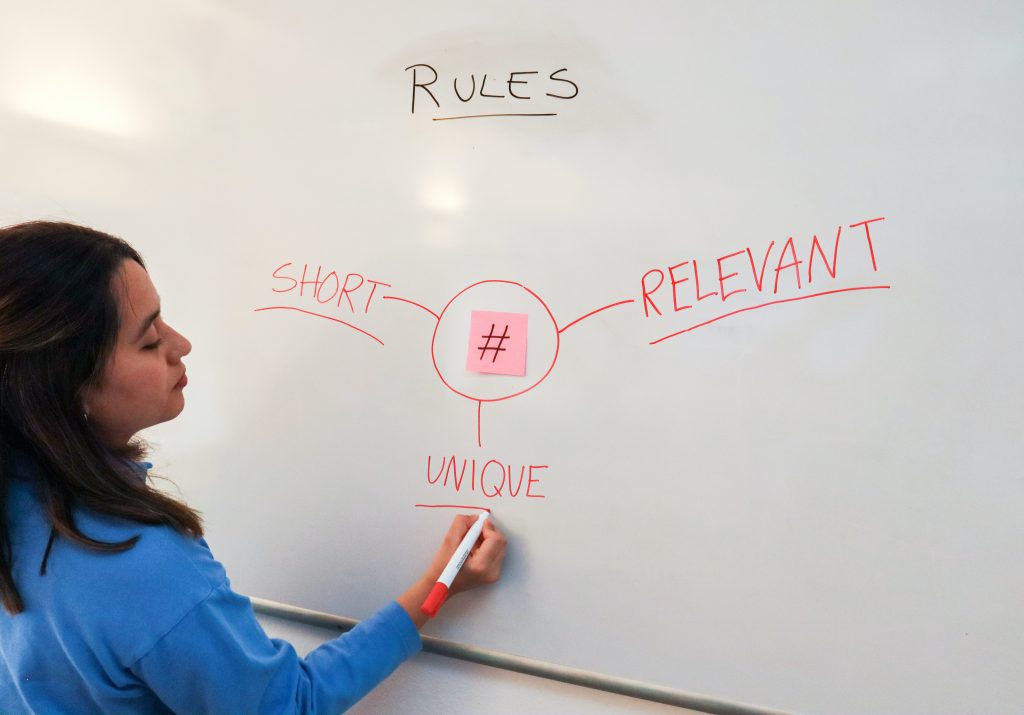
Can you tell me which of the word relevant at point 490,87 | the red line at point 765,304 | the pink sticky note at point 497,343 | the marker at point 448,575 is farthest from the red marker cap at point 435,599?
the word relevant at point 490,87

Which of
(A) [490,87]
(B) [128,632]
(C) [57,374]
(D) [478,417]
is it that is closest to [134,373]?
(C) [57,374]

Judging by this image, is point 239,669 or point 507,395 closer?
point 239,669

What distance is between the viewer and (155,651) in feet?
1.98

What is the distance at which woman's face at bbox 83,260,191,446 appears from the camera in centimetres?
68

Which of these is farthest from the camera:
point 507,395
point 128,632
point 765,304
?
point 507,395

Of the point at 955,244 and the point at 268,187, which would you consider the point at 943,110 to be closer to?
the point at 955,244

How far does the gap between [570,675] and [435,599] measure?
0.59 feet

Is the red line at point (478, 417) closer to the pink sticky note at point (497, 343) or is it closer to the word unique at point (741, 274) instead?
the pink sticky note at point (497, 343)

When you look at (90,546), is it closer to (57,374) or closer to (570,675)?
(57,374)

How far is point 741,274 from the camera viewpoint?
0.74m

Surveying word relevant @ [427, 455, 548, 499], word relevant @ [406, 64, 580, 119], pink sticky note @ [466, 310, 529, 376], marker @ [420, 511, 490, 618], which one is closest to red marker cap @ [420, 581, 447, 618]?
marker @ [420, 511, 490, 618]

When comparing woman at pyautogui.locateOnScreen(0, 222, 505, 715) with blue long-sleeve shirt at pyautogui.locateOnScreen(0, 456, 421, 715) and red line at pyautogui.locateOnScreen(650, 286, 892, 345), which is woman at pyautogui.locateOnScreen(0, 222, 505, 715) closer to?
blue long-sleeve shirt at pyautogui.locateOnScreen(0, 456, 421, 715)

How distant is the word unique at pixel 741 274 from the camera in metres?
0.71

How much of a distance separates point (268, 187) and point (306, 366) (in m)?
0.24
